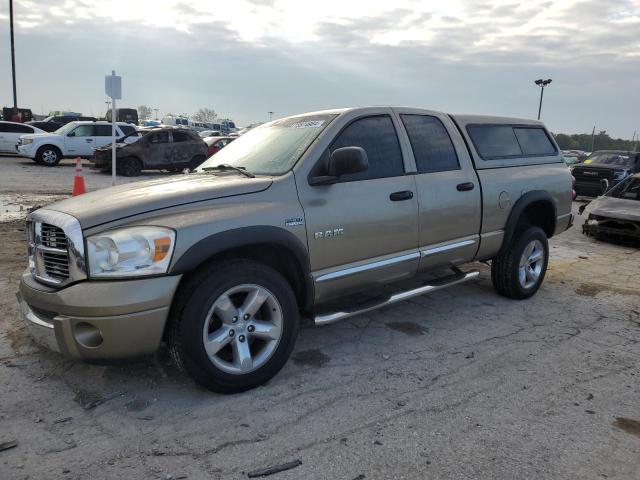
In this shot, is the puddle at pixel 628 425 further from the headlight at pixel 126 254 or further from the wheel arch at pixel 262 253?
the headlight at pixel 126 254

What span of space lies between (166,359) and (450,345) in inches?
88.1

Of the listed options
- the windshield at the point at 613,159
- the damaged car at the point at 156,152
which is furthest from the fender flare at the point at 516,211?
the damaged car at the point at 156,152

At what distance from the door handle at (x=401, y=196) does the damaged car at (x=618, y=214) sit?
6458mm

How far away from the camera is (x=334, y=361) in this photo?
3932mm

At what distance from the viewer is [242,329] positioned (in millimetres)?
3336

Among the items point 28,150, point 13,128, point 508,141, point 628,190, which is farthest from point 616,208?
point 13,128

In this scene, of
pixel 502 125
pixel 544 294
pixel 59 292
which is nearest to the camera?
pixel 59 292

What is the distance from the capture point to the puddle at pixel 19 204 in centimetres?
920

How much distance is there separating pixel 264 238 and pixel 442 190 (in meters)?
1.85

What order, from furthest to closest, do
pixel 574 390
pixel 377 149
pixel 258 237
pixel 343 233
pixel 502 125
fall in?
pixel 502 125 < pixel 377 149 < pixel 343 233 < pixel 574 390 < pixel 258 237

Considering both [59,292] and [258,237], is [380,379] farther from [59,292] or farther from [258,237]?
[59,292]

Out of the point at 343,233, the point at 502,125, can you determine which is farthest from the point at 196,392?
the point at 502,125

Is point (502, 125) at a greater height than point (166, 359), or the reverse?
point (502, 125)

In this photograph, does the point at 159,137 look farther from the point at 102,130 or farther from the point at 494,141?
the point at 494,141
